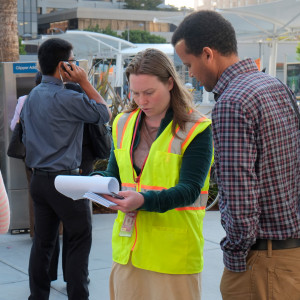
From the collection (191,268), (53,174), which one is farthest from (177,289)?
(53,174)

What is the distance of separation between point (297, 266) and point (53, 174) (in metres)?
2.34

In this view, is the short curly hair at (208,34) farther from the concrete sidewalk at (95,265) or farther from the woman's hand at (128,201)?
the concrete sidewalk at (95,265)

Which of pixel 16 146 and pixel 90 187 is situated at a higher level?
pixel 90 187

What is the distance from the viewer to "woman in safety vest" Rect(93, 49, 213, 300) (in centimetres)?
277

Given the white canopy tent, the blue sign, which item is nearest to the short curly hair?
the blue sign

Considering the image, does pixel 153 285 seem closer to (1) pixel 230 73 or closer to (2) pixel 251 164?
(2) pixel 251 164

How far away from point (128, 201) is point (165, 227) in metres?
0.29

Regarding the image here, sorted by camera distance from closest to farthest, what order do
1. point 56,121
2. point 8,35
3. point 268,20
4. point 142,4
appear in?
point 56,121, point 8,35, point 268,20, point 142,4

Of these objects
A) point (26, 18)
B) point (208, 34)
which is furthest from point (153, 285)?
point (26, 18)

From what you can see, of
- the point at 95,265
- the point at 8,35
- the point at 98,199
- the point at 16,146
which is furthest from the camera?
the point at 8,35

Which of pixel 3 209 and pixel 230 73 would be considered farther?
pixel 3 209

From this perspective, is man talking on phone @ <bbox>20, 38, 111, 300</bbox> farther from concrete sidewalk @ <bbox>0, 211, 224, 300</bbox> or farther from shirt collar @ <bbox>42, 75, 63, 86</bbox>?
concrete sidewalk @ <bbox>0, 211, 224, 300</bbox>

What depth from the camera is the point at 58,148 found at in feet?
14.0

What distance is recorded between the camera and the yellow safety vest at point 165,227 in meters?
2.77
